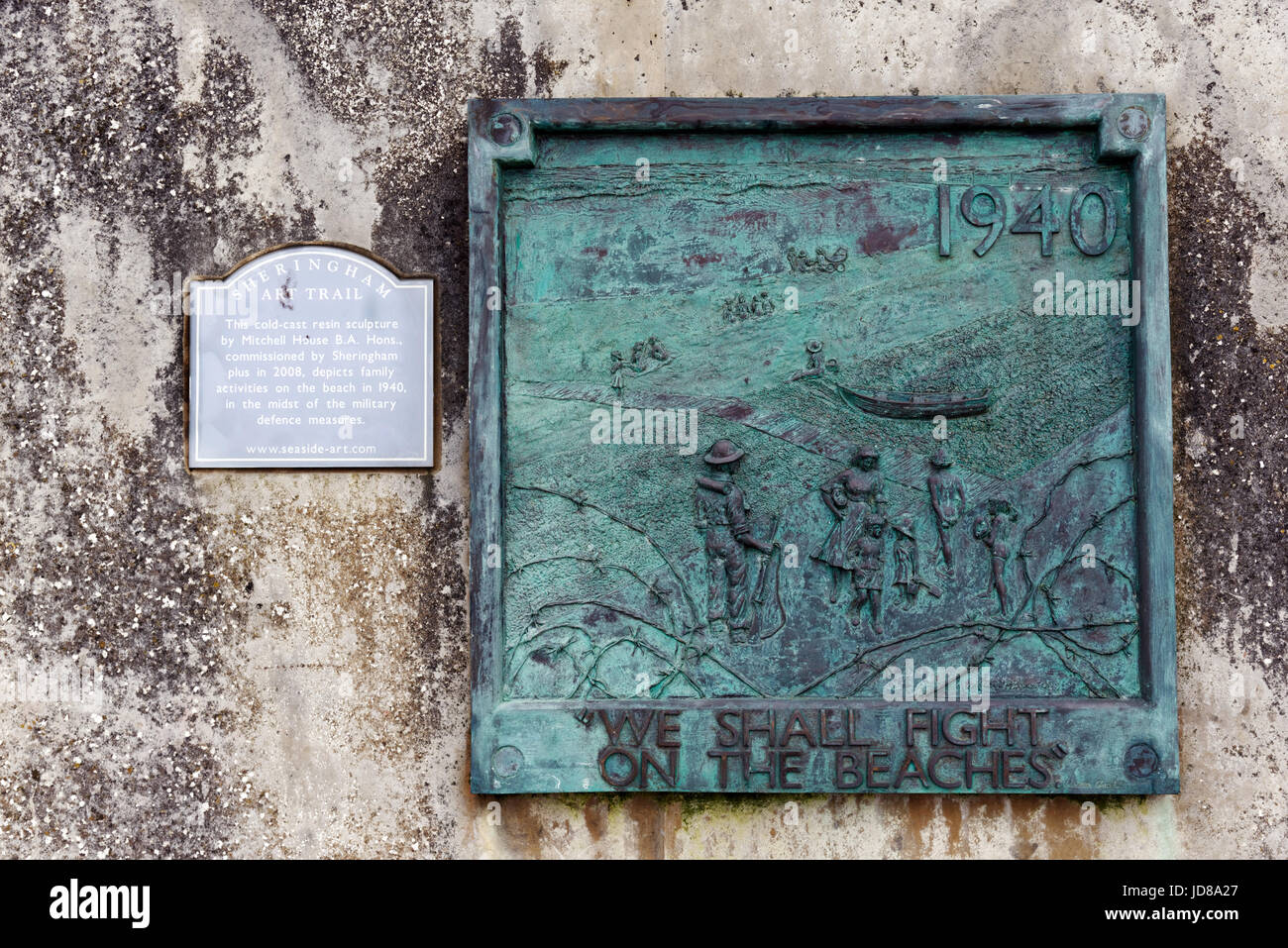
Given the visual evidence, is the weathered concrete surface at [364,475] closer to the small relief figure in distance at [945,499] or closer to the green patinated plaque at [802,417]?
the green patinated plaque at [802,417]

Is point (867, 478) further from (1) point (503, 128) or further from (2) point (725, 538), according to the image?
(1) point (503, 128)

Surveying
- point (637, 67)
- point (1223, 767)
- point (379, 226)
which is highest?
point (637, 67)

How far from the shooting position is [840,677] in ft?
14.5

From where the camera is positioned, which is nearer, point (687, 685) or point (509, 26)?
point (687, 685)

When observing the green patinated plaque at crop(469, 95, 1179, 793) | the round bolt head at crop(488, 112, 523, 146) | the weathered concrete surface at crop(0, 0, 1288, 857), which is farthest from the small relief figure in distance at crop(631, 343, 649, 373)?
the round bolt head at crop(488, 112, 523, 146)

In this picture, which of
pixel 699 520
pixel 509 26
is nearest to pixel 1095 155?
pixel 699 520

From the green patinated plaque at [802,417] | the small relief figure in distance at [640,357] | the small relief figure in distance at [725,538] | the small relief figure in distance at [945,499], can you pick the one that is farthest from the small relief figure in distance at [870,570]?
the small relief figure in distance at [640,357]

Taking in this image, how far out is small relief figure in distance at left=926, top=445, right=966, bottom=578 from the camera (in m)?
4.40

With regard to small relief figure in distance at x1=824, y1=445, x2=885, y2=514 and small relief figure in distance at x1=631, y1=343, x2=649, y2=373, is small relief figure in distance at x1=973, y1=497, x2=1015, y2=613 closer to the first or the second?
small relief figure in distance at x1=824, y1=445, x2=885, y2=514

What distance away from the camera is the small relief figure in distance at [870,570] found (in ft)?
14.4

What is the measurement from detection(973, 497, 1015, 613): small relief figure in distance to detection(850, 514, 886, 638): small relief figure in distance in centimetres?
43

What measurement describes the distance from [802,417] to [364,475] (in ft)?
6.51

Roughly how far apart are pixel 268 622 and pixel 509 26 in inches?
116

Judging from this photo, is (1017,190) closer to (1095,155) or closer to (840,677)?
(1095,155)
